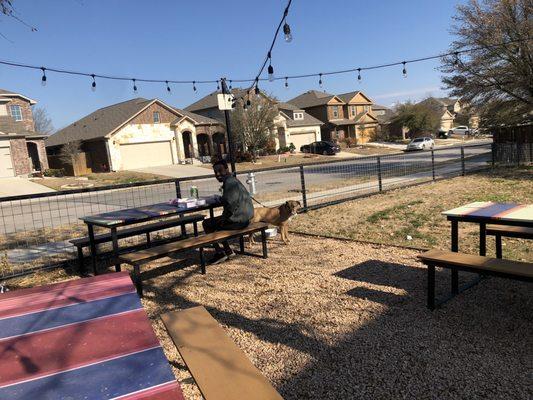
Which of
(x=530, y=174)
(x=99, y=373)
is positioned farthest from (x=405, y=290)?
(x=530, y=174)

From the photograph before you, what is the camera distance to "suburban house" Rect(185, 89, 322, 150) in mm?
48497

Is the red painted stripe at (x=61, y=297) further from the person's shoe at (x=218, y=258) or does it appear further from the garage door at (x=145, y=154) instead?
the garage door at (x=145, y=154)

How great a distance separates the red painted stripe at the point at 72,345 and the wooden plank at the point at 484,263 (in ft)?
9.52

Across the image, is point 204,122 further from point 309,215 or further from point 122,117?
point 309,215

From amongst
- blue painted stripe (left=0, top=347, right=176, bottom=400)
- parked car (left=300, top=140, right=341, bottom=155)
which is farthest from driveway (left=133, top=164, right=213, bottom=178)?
blue painted stripe (left=0, top=347, right=176, bottom=400)

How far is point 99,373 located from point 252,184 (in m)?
12.6

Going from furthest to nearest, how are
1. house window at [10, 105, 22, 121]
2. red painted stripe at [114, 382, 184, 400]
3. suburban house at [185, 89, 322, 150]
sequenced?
1. suburban house at [185, 89, 322, 150]
2. house window at [10, 105, 22, 121]
3. red painted stripe at [114, 382, 184, 400]

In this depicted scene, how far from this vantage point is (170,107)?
4134 cm

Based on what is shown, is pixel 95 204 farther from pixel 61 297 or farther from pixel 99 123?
pixel 99 123

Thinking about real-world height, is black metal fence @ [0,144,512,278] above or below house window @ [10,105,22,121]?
below

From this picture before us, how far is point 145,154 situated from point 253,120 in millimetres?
9784

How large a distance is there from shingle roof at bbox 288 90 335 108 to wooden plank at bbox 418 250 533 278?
184ft

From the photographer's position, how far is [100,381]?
1961 millimetres

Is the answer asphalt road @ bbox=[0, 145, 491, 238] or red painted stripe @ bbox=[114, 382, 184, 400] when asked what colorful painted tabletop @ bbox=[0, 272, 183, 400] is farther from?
asphalt road @ bbox=[0, 145, 491, 238]
